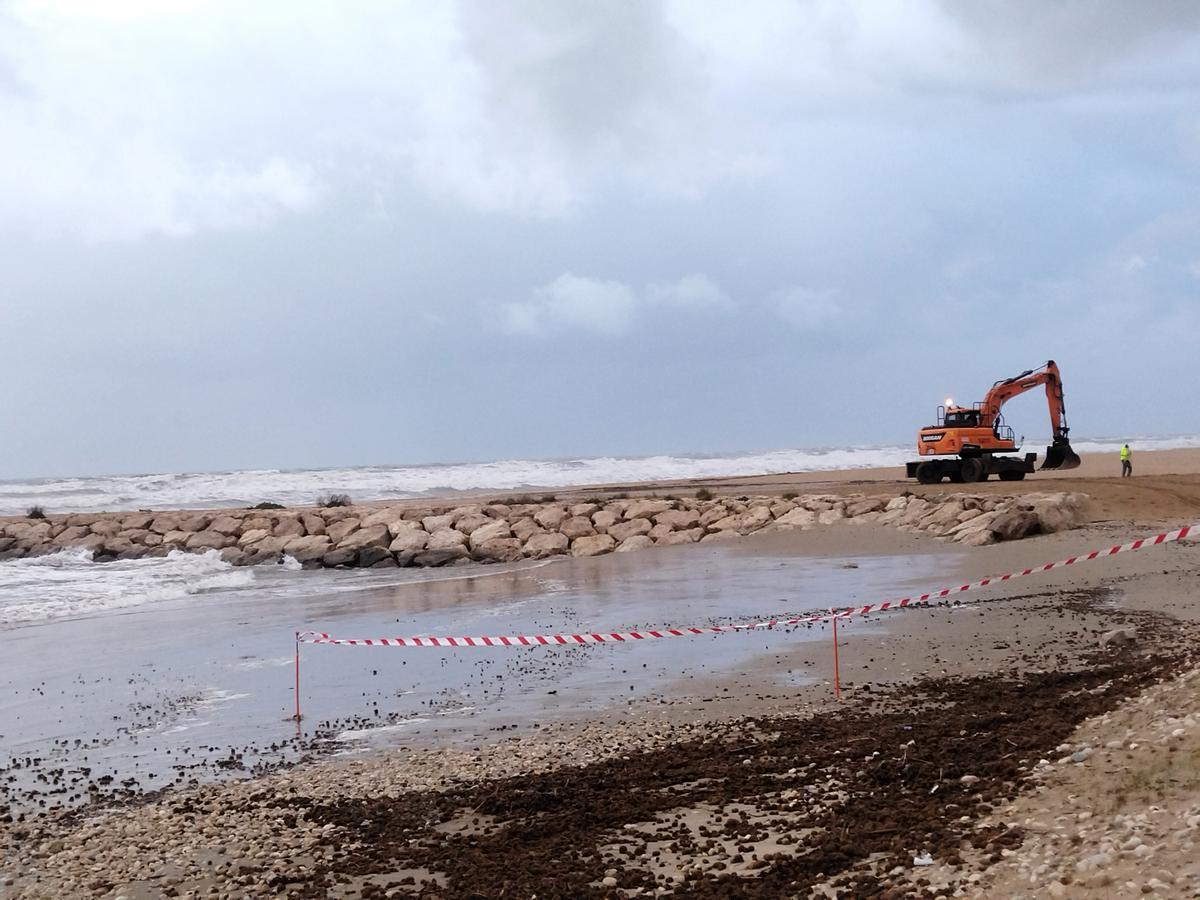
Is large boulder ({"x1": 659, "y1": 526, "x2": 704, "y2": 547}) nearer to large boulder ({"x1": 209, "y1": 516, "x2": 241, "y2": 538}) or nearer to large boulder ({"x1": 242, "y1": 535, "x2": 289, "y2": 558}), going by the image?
large boulder ({"x1": 242, "y1": 535, "x2": 289, "y2": 558})

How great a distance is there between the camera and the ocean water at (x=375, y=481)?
53344 mm

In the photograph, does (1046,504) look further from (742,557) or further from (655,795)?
(655,795)

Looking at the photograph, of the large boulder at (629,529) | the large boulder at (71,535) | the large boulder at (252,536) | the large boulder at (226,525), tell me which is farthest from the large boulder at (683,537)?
the large boulder at (71,535)

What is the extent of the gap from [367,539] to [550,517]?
4.94 m

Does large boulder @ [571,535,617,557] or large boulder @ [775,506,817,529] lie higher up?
large boulder @ [775,506,817,529]

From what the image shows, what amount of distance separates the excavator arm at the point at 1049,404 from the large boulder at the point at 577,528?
47.1 ft

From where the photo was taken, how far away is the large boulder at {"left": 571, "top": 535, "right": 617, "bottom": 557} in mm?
25438

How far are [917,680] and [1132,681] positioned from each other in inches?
77.2

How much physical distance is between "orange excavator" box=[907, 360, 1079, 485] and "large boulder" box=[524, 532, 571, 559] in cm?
1351

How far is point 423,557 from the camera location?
25859mm

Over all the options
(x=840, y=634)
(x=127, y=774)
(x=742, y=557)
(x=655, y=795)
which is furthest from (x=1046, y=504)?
(x=127, y=774)

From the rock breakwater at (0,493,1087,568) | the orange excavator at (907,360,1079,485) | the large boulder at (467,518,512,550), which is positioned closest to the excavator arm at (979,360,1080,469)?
the orange excavator at (907,360,1079,485)

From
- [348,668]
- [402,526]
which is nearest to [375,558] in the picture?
[402,526]

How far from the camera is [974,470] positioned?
32.9 metres
